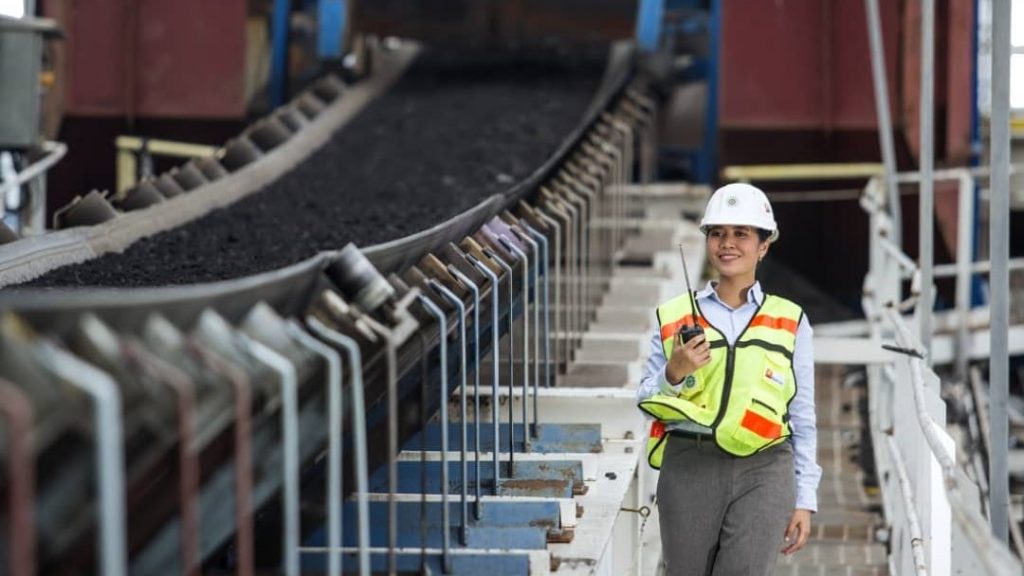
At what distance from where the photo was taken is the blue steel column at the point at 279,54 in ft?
39.5

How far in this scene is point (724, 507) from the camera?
4188 millimetres

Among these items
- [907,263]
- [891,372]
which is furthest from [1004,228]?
[891,372]

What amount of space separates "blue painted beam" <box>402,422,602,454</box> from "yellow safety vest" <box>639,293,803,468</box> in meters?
1.29

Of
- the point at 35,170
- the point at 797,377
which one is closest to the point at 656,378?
the point at 797,377

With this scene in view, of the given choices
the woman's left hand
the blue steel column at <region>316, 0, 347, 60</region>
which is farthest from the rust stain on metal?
the blue steel column at <region>316, 0, 347, 60</region>

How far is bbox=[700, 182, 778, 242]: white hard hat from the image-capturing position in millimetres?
4137

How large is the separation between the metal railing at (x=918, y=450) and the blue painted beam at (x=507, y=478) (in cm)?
92

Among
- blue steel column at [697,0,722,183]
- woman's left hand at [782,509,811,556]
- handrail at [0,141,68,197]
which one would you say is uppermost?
blue steel column at [697,0,722,183]

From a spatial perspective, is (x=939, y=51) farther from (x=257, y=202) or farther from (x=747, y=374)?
(x=747, y=374)

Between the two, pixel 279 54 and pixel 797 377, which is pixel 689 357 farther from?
pixel 279 54

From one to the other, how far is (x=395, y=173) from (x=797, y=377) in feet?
15.4

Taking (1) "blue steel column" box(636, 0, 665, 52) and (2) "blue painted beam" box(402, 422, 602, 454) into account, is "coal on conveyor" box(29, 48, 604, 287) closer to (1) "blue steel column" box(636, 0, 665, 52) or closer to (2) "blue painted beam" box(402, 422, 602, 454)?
(1) "blue steel column" box(636, 0, 665, 52)

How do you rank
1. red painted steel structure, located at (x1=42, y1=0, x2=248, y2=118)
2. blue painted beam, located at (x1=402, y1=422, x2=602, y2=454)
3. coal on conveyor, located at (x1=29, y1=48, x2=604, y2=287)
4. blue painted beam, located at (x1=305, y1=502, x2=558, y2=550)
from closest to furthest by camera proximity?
blue painted beam, located at (x1=305, y1=502, x2=558, y2=550) < blue painted beam, located at (x1=402, y1=422, x2=602, y2=454) < coal on conveyor, located at (x1=29, y1=48, x2=604, y2=287) < red painted steel structure, located at (x1=42, y1=0, x2=248, y2=118)

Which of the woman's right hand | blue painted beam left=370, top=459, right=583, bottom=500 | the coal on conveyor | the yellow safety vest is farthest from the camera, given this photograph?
the coal on conveyor
